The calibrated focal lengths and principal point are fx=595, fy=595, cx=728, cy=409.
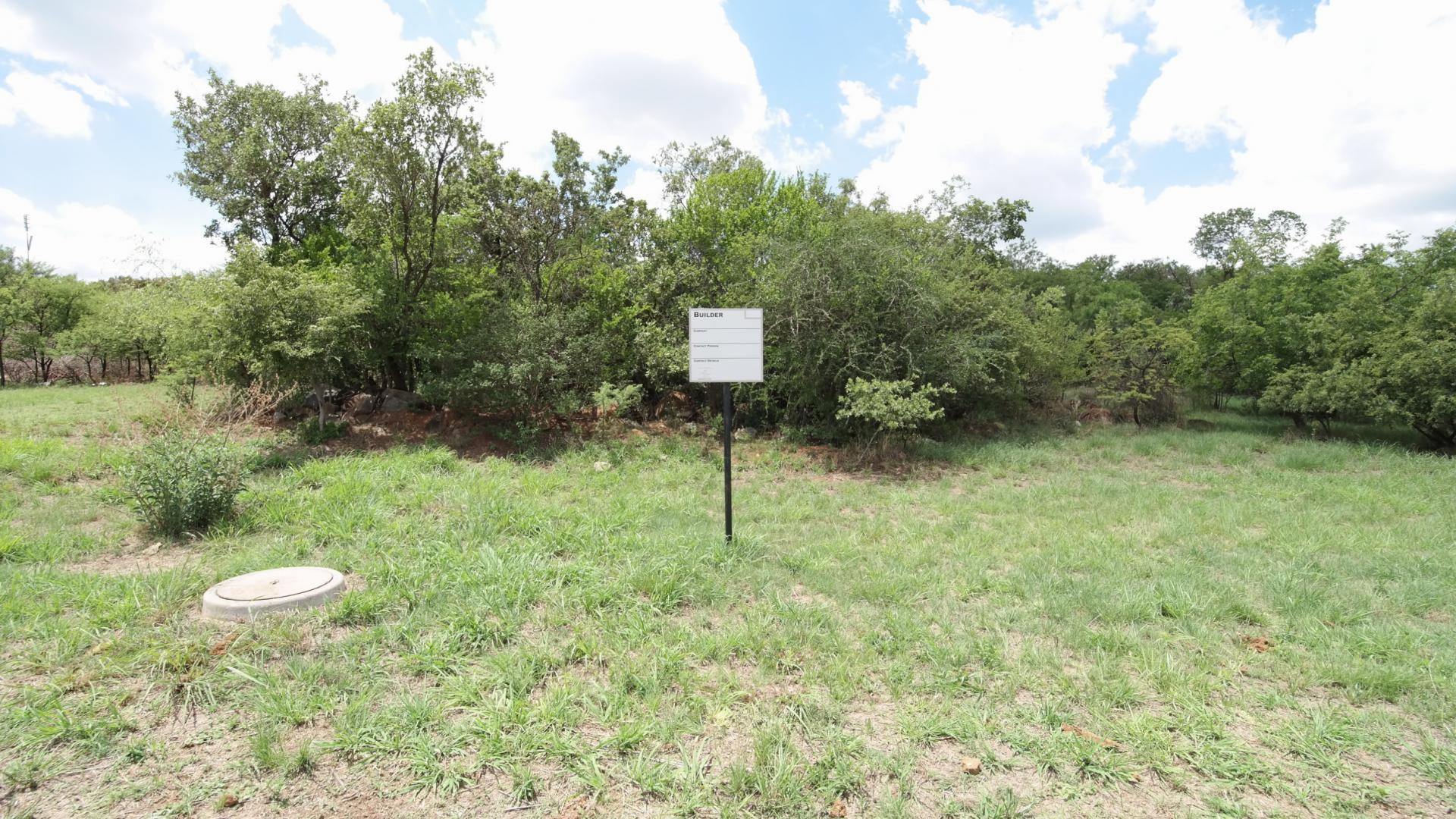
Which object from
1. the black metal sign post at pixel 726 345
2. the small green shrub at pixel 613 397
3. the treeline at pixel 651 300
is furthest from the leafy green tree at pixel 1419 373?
the small green shrub at pixel 613 397

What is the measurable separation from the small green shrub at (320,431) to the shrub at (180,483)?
15.5 feet

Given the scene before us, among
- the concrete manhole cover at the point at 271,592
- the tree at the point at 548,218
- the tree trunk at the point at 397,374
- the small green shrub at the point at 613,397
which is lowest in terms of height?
the concrete manhole cover at the point at 271,592

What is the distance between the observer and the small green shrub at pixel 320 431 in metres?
10.3

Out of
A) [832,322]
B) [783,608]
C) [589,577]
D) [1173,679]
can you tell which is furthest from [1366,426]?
[589,577]

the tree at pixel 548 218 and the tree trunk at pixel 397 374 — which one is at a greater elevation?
the tree at pixel 548 218

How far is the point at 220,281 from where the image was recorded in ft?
30.6

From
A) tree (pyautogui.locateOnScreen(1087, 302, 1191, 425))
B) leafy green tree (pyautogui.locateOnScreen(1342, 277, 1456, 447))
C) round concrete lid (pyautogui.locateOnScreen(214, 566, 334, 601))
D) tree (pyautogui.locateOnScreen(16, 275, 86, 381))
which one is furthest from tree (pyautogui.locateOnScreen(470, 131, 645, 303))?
tree (pyautogui.locateOnScreen(16, 275, 86, 381))

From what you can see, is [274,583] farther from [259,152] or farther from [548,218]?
[259,152]

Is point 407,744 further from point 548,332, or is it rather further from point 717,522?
point 548,332

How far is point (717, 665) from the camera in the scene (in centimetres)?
348

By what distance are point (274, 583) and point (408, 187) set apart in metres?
8.94

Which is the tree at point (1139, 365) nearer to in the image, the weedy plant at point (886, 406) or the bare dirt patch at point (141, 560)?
the weedy plant at point (886, 406)

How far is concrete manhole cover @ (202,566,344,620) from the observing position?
12.5 feet

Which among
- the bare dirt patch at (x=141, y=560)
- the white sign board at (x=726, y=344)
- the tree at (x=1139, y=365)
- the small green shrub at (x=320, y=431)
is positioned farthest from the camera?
the tree at (x=1139, y=365)
